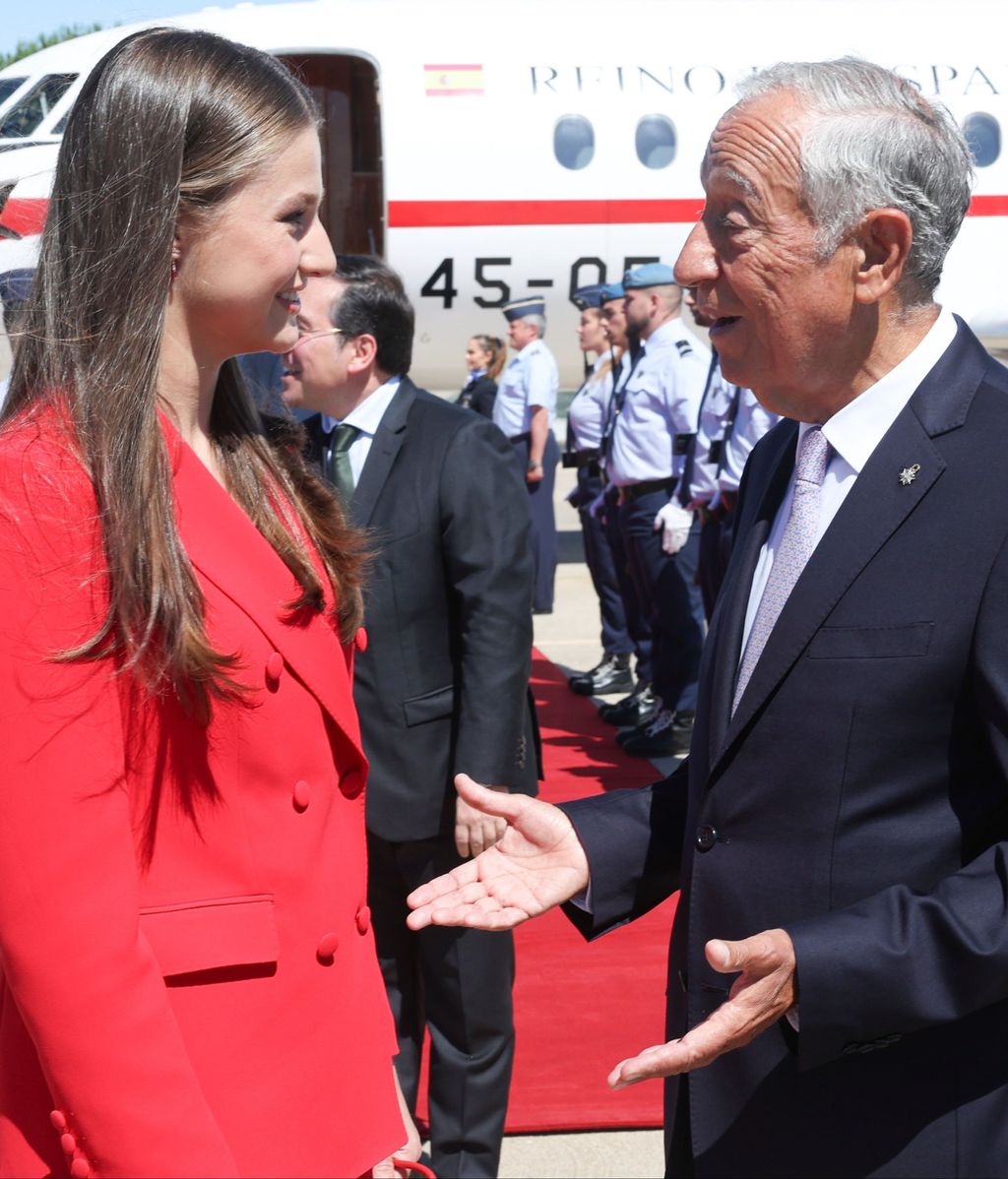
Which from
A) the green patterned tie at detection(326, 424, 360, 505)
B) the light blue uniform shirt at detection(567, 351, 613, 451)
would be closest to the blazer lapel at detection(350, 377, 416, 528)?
the green patterned tie at detection(326, 424, 360, 505)

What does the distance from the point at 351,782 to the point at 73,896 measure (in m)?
0.43

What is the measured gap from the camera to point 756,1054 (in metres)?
1.69

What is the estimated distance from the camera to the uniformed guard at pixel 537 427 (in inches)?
392

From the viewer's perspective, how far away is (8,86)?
11.5 metres

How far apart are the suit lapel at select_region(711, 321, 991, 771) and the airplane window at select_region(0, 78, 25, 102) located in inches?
438

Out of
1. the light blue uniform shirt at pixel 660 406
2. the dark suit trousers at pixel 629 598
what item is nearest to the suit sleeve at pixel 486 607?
the light blue uniform shirt at pixel 660 406

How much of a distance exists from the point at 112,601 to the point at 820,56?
1120cm

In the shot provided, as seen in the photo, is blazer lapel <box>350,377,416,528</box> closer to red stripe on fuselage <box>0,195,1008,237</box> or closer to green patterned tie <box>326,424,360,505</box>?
green patterned tie <box>326,424,360,505</box>

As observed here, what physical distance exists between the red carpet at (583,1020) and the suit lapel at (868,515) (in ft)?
6.36

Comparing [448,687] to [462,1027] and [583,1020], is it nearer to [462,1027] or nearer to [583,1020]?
[462,1027]

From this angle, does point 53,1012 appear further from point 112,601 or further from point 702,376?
point 702,376

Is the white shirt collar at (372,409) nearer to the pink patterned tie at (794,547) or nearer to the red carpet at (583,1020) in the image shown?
the red carpet at (583,1020)

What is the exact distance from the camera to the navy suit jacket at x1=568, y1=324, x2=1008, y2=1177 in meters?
1.48

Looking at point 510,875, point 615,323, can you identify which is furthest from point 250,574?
point 615,323
